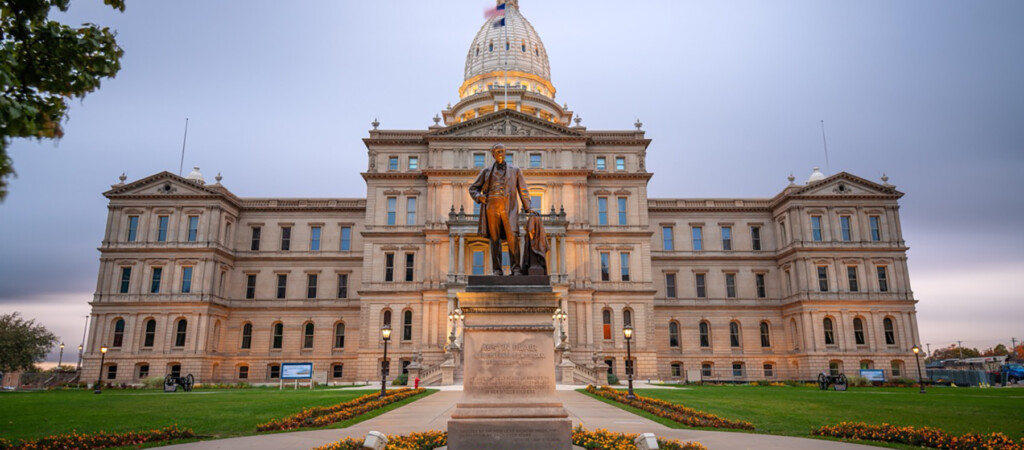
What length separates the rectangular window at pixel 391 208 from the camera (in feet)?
170

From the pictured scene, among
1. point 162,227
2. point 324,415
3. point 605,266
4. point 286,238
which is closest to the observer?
point 324,415

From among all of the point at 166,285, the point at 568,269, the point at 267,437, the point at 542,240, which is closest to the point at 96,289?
the point at 166,285

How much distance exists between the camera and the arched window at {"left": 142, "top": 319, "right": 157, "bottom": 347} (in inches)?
2041

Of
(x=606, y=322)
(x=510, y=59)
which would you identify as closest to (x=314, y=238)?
(x=606, y=322)

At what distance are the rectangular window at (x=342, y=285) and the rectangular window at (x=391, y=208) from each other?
908cm

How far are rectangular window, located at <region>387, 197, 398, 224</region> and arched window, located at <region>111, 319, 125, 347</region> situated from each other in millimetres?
24254

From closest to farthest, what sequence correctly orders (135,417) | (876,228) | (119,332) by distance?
1. (135,417)
2. (119,332)
3. (876,228)

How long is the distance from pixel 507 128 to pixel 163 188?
3078 cm

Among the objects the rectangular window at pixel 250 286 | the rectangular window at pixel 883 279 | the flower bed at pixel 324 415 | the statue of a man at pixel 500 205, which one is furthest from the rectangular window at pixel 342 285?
the statue of a man at pixel 500 205

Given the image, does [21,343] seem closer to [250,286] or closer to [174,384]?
A: [250,286]

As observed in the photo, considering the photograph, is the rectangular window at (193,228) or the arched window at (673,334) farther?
the arched window at (673,334)

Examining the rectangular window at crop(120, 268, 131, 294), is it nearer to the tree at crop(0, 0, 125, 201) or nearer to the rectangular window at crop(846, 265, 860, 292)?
the tree at crop(0, 0, 125, 201)

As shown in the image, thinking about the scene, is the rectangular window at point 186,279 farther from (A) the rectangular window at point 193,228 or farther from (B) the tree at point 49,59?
(B) the tree at point 49,59

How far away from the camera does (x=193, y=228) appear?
177 feet
